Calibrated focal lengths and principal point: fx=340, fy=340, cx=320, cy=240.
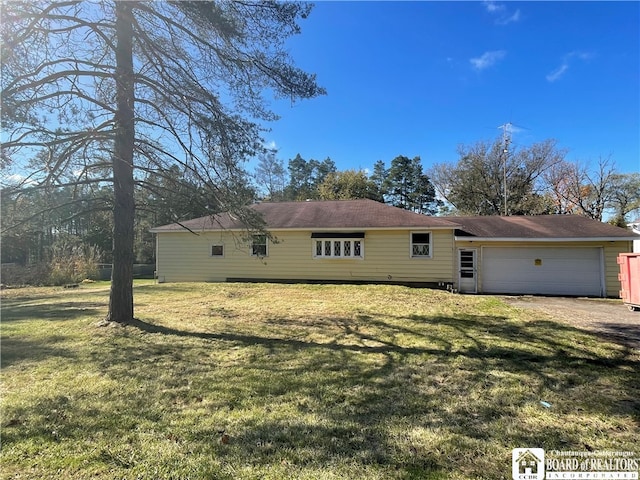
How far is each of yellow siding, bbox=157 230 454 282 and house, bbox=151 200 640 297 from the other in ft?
0.14

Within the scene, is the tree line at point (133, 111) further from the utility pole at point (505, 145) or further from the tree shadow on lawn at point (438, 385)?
the utility pole at point (505, 145)

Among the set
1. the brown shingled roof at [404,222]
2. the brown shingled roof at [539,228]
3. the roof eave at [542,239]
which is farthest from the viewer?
the brown shingled roof at [404,222]

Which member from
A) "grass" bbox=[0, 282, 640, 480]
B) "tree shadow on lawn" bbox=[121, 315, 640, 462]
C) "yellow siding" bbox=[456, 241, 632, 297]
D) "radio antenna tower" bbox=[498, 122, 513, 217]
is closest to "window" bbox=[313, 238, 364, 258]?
"yellow siding" bbox=[456, 241, 632, 297]

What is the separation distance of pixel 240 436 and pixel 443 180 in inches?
1354

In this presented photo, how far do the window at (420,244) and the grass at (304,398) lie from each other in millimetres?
7052

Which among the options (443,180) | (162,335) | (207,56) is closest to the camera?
(162,335)

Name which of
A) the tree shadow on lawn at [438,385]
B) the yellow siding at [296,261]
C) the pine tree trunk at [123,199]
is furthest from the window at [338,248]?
the pine tree trunk at [123,199]

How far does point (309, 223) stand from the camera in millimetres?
15086

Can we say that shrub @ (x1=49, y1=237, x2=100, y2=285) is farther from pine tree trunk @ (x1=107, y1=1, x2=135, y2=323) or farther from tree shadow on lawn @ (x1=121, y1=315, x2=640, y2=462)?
tree shadow on lawn @ (x1=121, y1=315, x2=640, y2=462)

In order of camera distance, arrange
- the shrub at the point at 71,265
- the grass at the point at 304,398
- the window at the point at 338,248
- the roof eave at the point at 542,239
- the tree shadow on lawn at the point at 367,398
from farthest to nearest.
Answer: the shrub at the point at 71,265
the window at the point at 338,248
the roof eave at the point at 542,239
the tree shadow on lawn at the point at 367,398
the grass at the point at 304,398

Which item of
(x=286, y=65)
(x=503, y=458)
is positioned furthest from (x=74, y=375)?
(x=286, y=65)

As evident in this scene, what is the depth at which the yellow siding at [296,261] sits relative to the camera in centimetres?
1398

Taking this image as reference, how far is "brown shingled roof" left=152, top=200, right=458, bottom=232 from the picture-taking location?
560 inches

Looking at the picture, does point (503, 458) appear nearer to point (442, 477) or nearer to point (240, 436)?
point (442, 477)
